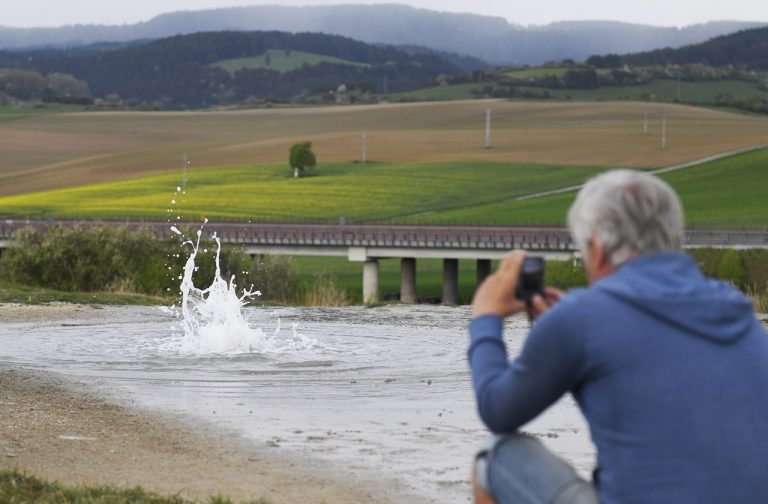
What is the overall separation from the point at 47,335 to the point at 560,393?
Result: 1757 centimetres

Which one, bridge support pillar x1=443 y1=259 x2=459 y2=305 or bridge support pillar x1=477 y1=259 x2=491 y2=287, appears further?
bridge support pillar x1=477 y1=259 x2=491 y2=287

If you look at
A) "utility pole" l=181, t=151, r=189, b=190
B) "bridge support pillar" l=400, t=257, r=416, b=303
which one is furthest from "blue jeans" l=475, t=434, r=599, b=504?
"utility pole" l=181, t=151, r=189, b=190

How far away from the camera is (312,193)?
4336 inches

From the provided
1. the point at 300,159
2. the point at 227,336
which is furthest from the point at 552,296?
the point at 300,159

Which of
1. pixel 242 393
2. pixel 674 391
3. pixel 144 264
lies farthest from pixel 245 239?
pixel 674 391

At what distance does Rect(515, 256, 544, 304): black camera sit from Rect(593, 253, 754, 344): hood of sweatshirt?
1.59ft

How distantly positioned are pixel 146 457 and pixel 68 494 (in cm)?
242

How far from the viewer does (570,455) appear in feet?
40.4

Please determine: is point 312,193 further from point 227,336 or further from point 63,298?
point 227,336

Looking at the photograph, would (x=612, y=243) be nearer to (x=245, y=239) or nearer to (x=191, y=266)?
(x=191, y=266)

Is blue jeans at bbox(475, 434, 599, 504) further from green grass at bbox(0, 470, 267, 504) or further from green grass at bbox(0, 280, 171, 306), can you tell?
green grass at bbox(0, 280, 171, 306)

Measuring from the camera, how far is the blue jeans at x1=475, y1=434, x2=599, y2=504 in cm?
569

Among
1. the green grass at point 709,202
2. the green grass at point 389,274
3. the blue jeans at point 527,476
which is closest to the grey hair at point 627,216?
the blue jeans at point 527,476

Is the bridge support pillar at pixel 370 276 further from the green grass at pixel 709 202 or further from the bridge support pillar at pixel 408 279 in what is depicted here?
the green grass at pixel 709 202
